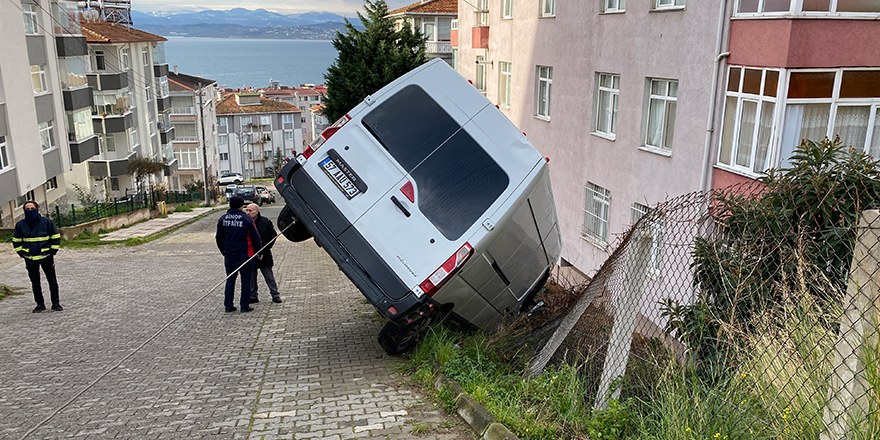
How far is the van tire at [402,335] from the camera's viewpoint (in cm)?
704

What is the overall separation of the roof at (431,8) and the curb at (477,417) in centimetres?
4325

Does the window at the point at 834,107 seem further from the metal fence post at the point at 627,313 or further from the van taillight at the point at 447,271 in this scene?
the metal fence post at the point at 627,313

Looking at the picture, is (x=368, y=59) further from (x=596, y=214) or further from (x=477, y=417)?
(x=477, y=417)

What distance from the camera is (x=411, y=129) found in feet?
23.8

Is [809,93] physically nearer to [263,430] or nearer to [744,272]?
[744,272]

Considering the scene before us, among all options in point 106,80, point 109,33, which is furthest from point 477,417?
point 109,33

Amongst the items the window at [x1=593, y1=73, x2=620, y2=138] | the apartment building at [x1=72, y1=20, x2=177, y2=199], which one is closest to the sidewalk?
the apartment building at [x1=72, y1=20, x2=177, y2=199]

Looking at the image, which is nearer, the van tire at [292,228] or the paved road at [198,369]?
the paved road at [198,369]

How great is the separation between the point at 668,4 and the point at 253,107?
322 feet

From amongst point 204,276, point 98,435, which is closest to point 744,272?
point 98,435

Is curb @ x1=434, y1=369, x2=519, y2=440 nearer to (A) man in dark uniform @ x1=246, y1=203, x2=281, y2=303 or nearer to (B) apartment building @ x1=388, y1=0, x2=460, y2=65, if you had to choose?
(A) man in dark uniform @ x1=246, y1=203, x2=281, y2=303

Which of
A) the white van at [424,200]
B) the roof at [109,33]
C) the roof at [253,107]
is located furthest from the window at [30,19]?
the roof at [253,107]

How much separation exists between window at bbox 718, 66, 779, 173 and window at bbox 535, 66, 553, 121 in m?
7.71

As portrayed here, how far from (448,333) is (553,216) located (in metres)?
2.46
